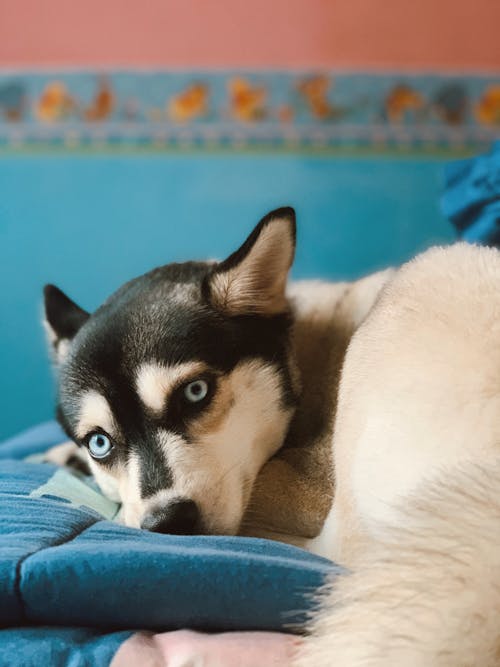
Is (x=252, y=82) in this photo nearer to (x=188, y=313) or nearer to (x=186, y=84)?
(x=186, y=84)

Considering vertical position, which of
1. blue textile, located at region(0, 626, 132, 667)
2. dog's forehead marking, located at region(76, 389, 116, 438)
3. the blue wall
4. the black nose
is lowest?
blue textile, located at region(0, 626, 132, 667)

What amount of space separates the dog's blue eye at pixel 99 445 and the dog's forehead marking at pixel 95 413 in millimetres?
21

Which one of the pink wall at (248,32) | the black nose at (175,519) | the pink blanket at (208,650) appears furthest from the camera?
the pink wall at (248,32)

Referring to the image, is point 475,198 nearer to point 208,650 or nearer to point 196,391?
point 196,391

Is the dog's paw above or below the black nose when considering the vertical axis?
above

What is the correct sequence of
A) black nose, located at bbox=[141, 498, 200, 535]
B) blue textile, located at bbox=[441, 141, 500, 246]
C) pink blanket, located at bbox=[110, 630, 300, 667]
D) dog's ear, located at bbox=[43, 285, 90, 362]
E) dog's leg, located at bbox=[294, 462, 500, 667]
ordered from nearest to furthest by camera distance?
dog's leg, located at bbox=[294, 462, 500, 667], pink blanket, located at bbox=[110, 630, 300, 667], black nose, located at bbox=[141, 498, 200, 535], dog's ear, located at bbox=[43, 285, 90, 362], blue textile, located at bbox=[441, 141, 500, 246]

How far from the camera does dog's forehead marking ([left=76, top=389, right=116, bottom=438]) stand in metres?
1.34

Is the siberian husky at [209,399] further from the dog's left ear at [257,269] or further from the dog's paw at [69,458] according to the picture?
the dog's paw at [69,458]

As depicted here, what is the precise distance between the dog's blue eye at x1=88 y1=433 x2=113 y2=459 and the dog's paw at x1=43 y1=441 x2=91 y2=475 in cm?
43

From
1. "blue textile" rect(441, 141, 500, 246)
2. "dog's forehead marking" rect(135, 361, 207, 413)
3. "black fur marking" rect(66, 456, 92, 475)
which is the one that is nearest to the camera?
"dog's forehead marking" rect(135, 361, 207, 413)

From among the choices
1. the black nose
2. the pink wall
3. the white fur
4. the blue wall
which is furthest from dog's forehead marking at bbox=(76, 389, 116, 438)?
the pink wall

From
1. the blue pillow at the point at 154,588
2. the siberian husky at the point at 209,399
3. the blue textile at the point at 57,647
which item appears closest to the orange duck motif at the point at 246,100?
the siberian husky at the point at 209,399

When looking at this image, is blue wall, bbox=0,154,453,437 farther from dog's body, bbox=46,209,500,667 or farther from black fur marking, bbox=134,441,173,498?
black fur marking, bbox=134,441,173,498

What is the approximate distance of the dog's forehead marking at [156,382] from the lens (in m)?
1.29
